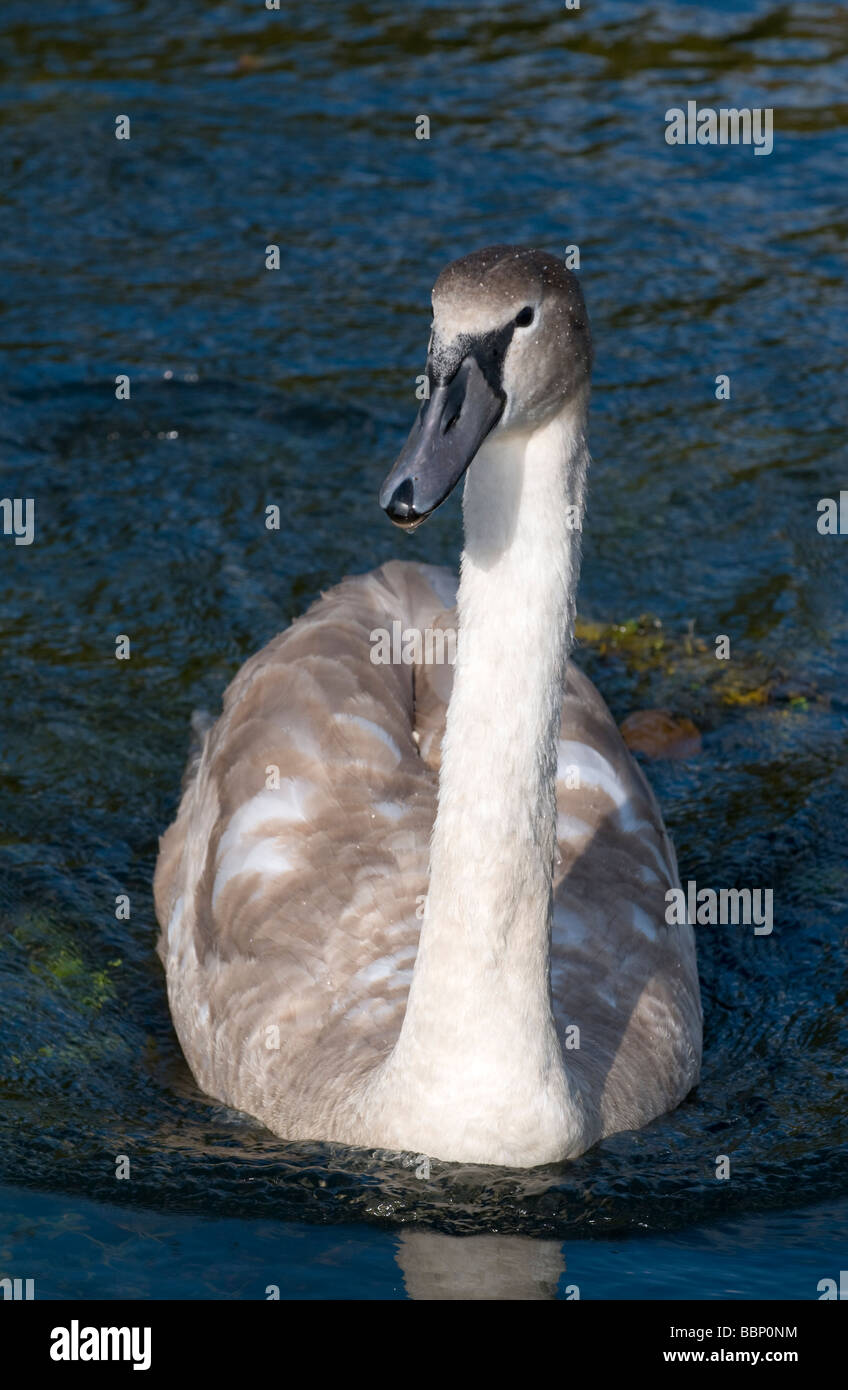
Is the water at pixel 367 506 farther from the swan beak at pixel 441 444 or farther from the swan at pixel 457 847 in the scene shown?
the swan beak at pixel 441 444

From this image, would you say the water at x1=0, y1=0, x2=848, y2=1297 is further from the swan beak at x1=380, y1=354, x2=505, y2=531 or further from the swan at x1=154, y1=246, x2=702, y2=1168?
the swan beak at x1=380, y1=354, x2=505, y2=531

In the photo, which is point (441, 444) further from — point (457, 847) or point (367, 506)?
point (367, 506)

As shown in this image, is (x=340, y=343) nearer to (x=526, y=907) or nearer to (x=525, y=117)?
(x=525, y=117)

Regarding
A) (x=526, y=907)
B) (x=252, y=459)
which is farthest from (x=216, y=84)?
(x=526, y=907)

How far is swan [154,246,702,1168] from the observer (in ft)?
16.6

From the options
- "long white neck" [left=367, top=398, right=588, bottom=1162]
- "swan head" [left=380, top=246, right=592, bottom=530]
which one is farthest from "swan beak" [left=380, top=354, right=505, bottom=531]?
"long white neck" [left=367, top=398, right=588, bottom=1162]

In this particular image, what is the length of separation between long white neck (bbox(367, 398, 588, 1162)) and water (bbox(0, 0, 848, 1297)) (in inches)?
13.0

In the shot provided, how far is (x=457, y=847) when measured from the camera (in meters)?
5.41

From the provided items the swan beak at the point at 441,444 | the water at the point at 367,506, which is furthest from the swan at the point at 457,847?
the water at the point at 367,506

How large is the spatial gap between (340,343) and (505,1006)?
7.06 metres

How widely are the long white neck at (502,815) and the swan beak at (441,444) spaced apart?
32 centimetres

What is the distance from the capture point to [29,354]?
1171cm

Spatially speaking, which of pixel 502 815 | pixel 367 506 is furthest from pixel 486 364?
pixel 367 506

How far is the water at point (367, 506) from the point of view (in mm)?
5832
